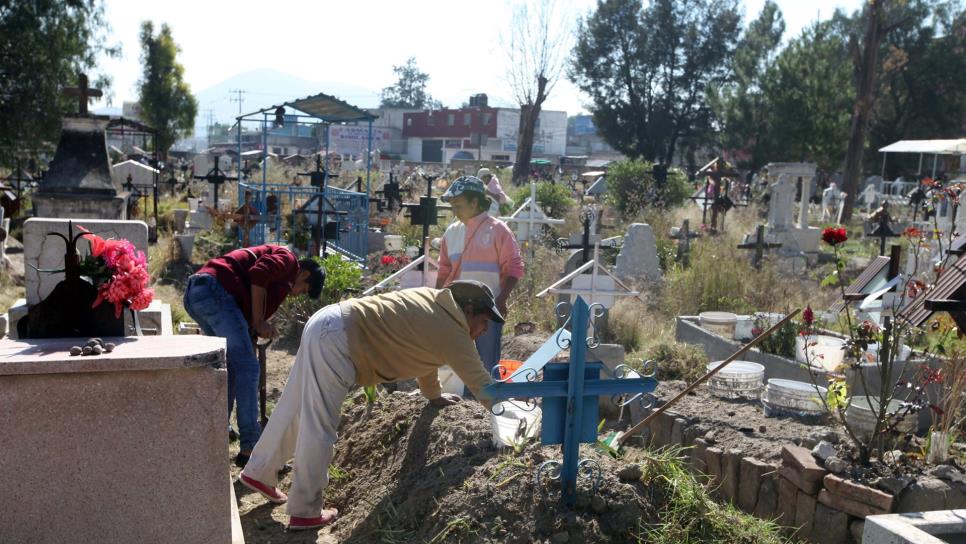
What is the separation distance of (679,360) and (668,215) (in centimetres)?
1073

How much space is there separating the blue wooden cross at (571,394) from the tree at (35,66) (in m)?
19.0

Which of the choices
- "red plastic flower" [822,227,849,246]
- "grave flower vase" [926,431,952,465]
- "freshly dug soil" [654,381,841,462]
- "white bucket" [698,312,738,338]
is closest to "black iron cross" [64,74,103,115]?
"white bucket" [698,312,738,338]

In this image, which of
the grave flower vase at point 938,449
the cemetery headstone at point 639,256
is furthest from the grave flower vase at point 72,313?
the cemetery headstone at point 639,256

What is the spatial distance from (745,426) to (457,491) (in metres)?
2.13

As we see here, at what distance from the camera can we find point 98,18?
69.4 feet

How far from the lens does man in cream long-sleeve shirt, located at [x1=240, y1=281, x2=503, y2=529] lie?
12.1ft

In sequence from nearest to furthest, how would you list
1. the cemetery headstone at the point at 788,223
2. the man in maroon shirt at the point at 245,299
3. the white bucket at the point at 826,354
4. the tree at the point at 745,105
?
the man in maroon shirt at the point at 245,299, the white bucket at the point at 826,354, the cemetery headstone at the point at 788,223, the tree at the point at 745,105

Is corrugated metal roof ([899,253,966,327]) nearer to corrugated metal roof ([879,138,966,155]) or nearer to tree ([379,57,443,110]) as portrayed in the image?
corrugated metal roof ([879,138,966,155])

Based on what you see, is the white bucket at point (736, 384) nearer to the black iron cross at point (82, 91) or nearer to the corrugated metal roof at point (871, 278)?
the corrugated metal roof at point (871, 278)

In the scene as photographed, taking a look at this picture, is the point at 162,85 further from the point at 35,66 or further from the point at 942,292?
the point at 942,292

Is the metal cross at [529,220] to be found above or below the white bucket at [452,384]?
above

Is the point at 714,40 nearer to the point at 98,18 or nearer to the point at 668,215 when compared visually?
the point at 668,215

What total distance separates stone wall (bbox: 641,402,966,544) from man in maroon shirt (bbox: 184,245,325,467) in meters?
2.16

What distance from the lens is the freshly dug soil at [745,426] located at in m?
4.59
